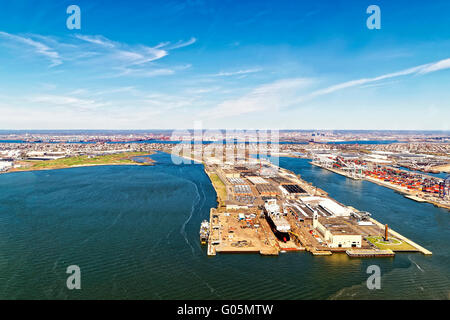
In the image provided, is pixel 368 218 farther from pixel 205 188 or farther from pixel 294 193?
pixel 205 188

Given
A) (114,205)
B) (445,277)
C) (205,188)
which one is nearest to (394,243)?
(445,277)

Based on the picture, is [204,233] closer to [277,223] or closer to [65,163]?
[277,223]

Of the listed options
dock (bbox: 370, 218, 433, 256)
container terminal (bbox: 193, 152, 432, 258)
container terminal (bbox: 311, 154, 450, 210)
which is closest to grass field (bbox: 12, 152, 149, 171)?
container terminal (bbox: 193, 152, 432, 258)

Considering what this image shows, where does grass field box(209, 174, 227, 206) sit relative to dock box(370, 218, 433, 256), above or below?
above

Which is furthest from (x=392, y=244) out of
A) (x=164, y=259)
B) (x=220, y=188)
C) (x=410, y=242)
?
(x=220, y=188)

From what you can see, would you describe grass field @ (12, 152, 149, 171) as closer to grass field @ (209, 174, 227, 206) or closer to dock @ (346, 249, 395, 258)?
grass field @ (209, 174, 227, 206)

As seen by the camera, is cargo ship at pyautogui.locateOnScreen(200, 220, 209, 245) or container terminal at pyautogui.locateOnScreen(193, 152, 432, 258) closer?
container terminal at pyautogui.locateOnScreen(193, 152, 432, 258)

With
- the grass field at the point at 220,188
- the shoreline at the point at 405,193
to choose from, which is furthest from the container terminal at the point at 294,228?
the shoreline at the point at 405,193
